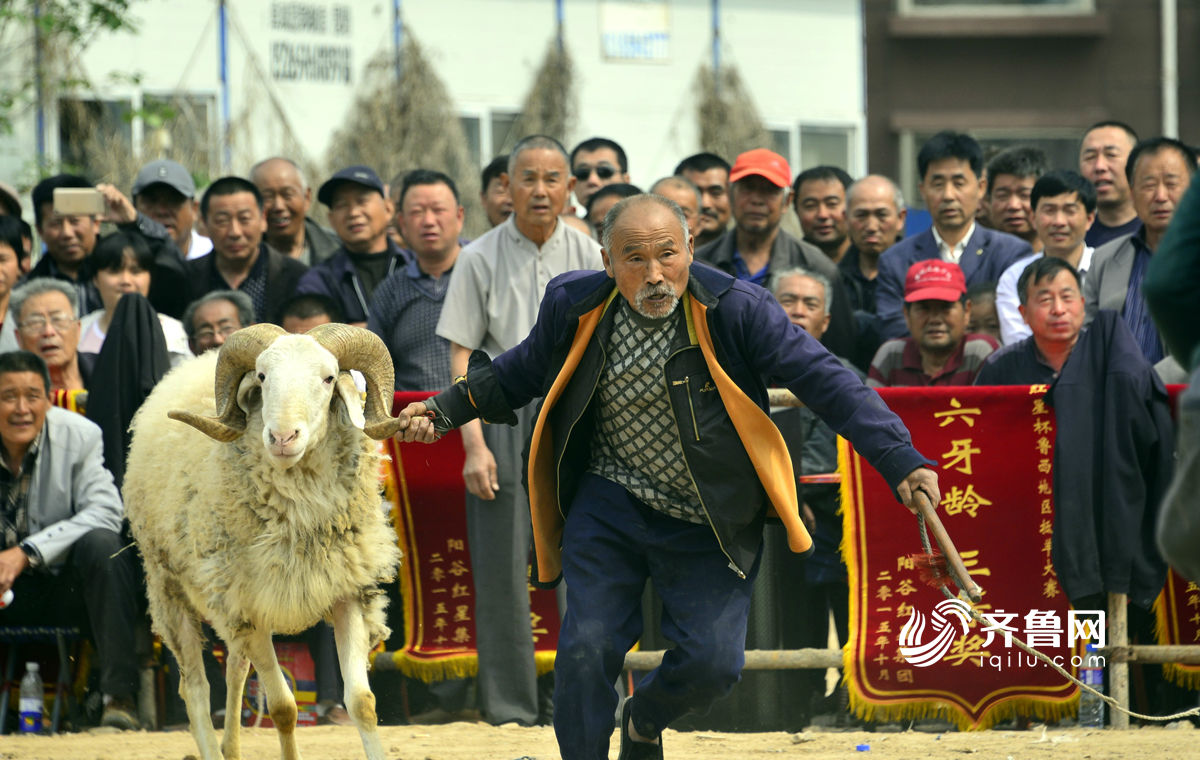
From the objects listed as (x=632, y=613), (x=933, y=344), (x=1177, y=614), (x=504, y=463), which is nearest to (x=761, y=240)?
(x=933, y=344)

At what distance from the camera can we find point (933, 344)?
7449mm

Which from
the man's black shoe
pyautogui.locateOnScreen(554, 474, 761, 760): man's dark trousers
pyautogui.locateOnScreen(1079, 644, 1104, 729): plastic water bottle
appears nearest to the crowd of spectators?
pyautogui.locateOnScreen(1079, 644, 1104, 729): plastic water bottle

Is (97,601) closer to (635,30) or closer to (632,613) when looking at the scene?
(632,613)

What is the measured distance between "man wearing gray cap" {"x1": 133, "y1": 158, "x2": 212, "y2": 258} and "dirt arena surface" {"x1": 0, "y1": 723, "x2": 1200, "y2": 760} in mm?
3520

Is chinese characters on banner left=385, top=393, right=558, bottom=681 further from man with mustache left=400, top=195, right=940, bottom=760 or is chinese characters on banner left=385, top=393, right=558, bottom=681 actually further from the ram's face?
man with mustache left=400, top=195, right=940, bottom=760

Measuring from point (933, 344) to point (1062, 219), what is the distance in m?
1.31

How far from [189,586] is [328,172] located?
10488 millimetres

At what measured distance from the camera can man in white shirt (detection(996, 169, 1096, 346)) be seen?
26.3 ft

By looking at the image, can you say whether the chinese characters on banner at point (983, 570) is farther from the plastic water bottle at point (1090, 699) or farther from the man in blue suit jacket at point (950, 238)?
the man in blue suit jacket at point (950, 238)

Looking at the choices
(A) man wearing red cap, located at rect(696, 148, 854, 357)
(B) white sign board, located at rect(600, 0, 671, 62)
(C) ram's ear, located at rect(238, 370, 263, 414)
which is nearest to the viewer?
(C) ram's ear, located at rect(238, 370, 263, 414)

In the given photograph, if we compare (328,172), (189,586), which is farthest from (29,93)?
(189,586)

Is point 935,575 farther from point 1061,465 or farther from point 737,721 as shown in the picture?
point 737,721

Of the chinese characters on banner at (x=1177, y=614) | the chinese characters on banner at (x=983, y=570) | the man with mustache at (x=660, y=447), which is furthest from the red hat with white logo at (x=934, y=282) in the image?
the man with mustache at (x=660, y=447)

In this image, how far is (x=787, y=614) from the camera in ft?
23.5
